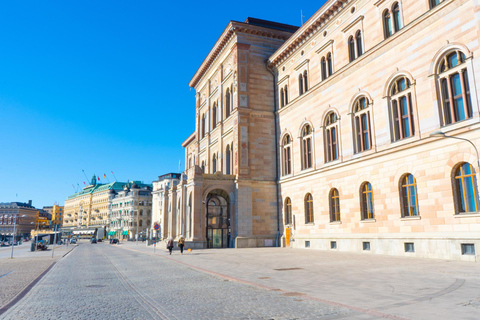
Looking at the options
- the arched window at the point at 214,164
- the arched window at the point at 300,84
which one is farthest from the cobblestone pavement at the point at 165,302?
the arched window at the point at 214,164

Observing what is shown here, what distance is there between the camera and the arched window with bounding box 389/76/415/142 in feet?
76.3

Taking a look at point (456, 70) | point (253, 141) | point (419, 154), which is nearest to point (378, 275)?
point (419, 154)

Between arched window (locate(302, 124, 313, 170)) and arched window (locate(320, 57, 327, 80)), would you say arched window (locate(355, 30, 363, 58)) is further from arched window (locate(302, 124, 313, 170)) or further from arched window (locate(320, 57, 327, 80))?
arched window (locate(302, 124, 313, 170))

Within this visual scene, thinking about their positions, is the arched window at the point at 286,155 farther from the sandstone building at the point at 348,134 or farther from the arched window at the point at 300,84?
the arched window at the point at 300,84

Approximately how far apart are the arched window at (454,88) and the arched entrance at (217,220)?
2545cm

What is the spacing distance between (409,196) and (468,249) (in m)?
4.98

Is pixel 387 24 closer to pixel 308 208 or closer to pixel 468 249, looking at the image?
pixel 468 249

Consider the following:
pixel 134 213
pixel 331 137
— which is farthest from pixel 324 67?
pixel 134 213

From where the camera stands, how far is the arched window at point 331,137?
30781 millimetres

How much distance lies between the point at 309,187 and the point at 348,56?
12.0m

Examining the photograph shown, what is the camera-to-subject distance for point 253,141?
132ft

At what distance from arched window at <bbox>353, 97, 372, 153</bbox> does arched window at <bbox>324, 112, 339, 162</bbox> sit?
233 cm

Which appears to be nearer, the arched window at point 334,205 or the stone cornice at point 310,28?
the arched window at point 334,205

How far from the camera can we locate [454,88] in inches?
803
